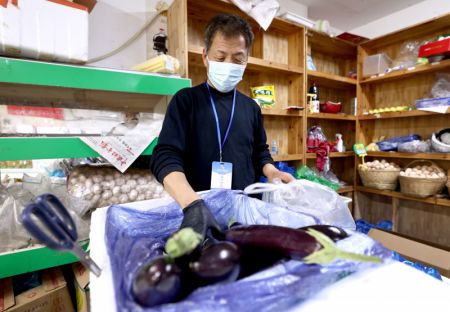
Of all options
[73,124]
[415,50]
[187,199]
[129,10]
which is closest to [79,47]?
[73,124]

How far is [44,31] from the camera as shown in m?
1.02

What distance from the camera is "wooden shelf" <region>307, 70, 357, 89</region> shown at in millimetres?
2314

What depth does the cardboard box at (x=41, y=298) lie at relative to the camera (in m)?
1.00

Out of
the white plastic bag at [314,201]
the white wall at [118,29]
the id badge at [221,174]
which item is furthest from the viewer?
the white wall at [118,29]

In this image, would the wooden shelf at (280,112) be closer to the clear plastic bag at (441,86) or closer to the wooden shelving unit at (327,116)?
the wooden shelving unit at (327,116)

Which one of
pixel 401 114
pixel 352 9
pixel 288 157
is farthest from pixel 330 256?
pixel 352 9

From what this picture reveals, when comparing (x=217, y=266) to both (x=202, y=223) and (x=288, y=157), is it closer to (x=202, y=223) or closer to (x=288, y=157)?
(x=202, y=223)

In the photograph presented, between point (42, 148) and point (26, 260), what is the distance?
0.46 m

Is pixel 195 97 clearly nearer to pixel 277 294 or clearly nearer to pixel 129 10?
pixel 277 294

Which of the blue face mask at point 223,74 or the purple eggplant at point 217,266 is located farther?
the blue face mask at point 223,74

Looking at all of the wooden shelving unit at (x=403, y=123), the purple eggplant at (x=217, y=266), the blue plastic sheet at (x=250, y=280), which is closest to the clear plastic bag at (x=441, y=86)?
the wooden shelving unit at (x=403, y=123)

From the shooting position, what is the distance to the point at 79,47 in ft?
3.60

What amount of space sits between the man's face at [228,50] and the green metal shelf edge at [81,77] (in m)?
0.41

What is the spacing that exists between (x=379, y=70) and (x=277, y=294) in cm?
285
